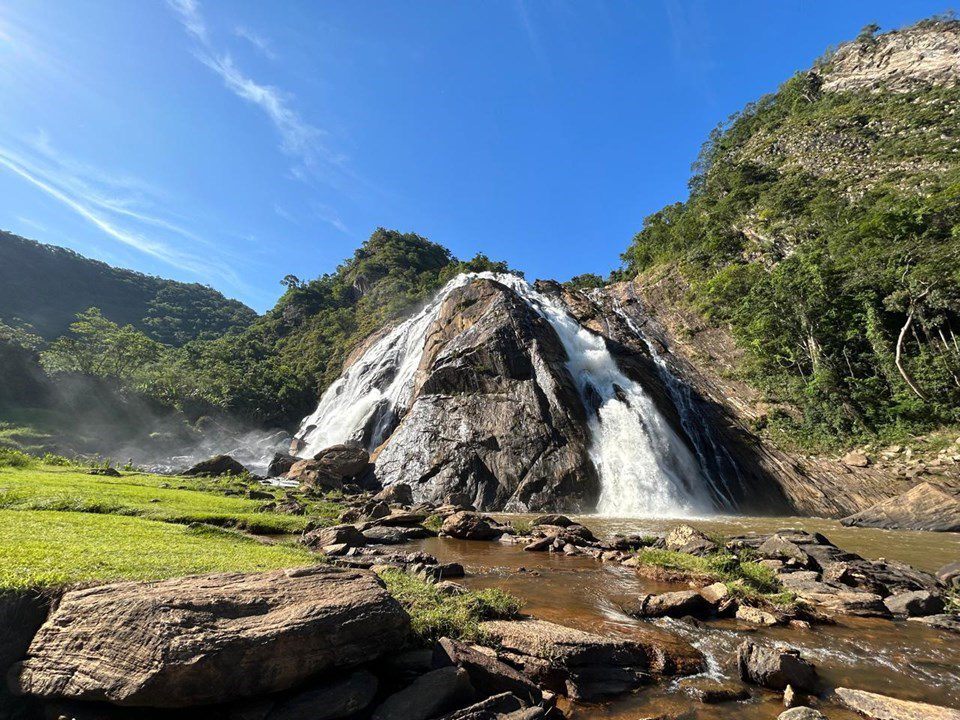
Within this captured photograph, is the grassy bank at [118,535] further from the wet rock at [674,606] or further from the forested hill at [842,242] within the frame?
the forested hill at [842,242]

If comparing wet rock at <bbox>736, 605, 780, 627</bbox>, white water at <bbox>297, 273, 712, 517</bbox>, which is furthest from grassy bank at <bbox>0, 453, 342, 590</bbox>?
white water at <bbox>297, 273, 712, 517</bbox>

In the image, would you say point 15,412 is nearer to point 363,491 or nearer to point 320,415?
point 320,415

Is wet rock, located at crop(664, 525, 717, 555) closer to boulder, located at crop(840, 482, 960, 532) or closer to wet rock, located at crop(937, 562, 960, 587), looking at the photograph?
wet rock, located at crop(937, 562, 960, 587)

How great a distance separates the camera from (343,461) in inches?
1106

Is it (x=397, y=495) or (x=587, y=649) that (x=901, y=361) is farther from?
(x=587, y=649)

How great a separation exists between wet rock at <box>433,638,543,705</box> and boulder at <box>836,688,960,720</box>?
3.75m

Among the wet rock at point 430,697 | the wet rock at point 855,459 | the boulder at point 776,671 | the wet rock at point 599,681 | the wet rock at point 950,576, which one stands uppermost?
the wet rock at point 855,459

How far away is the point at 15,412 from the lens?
145ft

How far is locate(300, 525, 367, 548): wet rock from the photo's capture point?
12.8m

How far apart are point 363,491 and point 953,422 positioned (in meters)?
33.7

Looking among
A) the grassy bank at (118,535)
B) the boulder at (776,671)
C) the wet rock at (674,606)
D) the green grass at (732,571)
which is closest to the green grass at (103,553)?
the grassy bank at (118,535)

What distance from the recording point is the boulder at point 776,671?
5.64 metres

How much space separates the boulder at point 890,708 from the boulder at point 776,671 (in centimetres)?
39

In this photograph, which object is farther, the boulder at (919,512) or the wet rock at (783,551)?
the boulder at (919,512)
